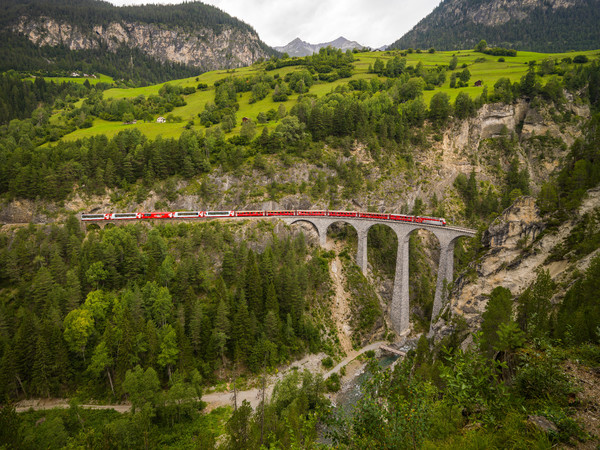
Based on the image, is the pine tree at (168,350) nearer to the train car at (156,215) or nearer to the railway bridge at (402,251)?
the train car at (156,215)

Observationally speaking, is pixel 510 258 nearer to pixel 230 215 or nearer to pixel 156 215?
pixel 230 215

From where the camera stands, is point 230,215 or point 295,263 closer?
point 295,263

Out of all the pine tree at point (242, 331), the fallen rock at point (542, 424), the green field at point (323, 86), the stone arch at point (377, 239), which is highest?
the green field at point (323, 86)

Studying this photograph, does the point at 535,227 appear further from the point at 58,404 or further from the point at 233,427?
the point at 58,404

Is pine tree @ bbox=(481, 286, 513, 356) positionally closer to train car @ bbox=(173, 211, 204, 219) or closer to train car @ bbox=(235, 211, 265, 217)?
train car @ bbox=(235, 211, 265, 217)

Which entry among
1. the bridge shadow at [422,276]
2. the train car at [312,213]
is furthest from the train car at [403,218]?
the train car at [312,213]

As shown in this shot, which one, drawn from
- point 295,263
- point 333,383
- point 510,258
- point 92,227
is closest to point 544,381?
point 510,258

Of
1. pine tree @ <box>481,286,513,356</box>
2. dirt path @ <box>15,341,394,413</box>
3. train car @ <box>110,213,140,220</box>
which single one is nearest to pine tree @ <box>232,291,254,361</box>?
dirt path @ <box>15,341,394,413</box>
